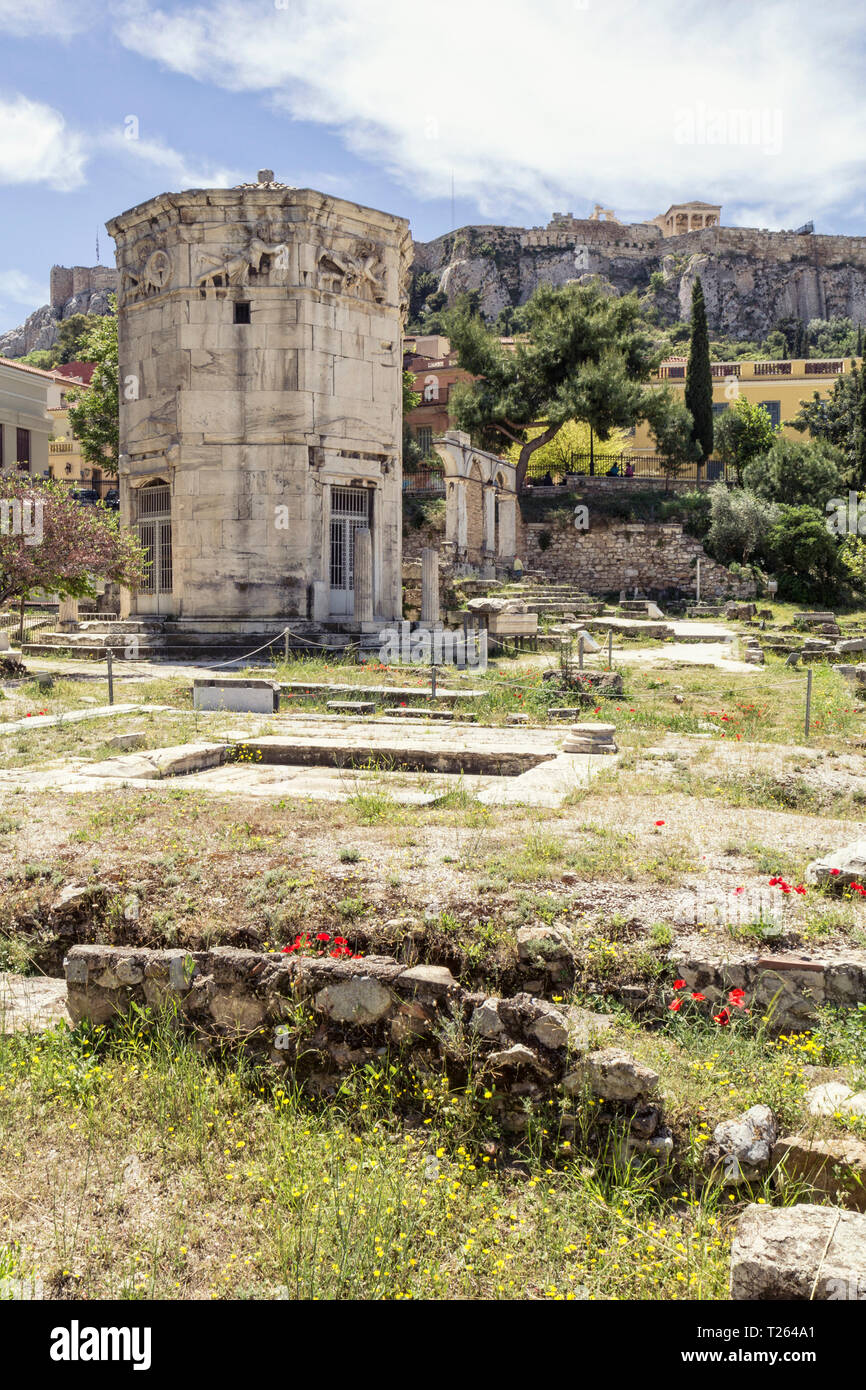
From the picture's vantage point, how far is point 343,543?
2009 centimetres

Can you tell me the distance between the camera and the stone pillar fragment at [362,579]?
1930 cm

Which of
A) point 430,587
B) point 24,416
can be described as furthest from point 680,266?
point 430,587

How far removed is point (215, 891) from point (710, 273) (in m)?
101

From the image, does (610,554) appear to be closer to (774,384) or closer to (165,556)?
(165,556)

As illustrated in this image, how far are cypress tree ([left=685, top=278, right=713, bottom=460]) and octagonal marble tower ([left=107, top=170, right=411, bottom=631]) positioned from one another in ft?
93.4

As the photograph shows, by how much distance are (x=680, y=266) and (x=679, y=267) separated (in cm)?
15

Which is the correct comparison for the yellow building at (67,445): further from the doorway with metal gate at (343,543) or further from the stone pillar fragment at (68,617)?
the doorway with metal gate at (343,543)

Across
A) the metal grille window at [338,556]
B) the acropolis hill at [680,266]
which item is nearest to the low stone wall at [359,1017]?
the metal grille window at [338,556]

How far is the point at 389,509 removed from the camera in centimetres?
2072

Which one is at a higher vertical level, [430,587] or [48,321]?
[48,321]

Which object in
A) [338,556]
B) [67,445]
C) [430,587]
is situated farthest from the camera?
[67,445]

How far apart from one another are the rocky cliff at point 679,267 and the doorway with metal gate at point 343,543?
79.9 meters

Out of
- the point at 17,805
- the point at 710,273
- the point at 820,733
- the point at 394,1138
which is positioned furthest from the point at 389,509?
the point at 710,273
